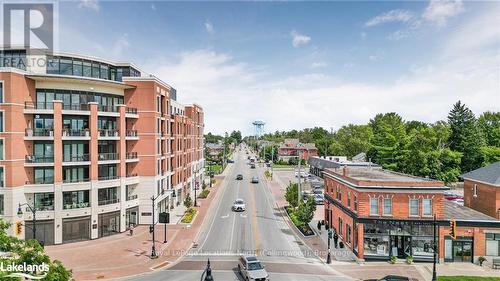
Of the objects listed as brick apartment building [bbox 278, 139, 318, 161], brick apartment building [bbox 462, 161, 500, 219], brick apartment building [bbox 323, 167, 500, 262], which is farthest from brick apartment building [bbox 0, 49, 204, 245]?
brick apartment building [bbox 278, 139, 318, 161]

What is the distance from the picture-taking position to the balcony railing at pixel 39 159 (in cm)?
3722

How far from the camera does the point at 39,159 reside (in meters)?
37.7

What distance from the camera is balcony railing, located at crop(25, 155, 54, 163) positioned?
122 feet

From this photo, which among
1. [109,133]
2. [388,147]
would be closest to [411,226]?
[109,133]

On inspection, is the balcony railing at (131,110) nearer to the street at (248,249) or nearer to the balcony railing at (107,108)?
the balcony railing at (107,108)

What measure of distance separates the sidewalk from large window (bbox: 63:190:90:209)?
168 inches

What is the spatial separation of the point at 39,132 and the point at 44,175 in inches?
194

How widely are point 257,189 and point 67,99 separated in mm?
47281

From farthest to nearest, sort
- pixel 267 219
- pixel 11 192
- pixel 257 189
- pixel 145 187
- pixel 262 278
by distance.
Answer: pixel 257 189 < pixel 267 219 < pixel 145 187 < pixel 11 192 < pixel 262 278

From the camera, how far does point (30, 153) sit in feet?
124

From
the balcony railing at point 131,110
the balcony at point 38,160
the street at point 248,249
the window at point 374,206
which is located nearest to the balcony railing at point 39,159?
the balcony at point 38,160

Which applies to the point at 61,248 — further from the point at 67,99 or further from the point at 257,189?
the point at 257,189

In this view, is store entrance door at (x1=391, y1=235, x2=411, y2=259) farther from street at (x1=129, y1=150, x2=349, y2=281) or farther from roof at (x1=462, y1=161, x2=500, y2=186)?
roof at (x1=462, y1=161, x2=500, y2=186)

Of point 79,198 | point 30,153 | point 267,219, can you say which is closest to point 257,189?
point 267,219
